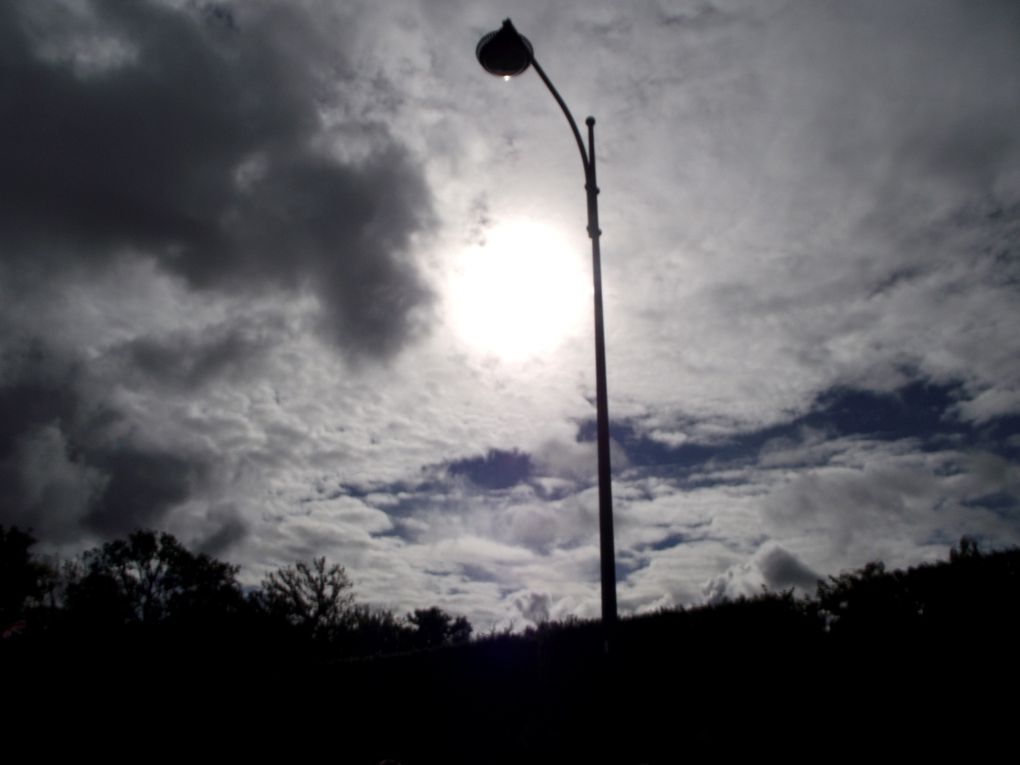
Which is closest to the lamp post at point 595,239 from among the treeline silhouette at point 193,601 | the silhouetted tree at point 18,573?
the treeline silhouette at point 193,601

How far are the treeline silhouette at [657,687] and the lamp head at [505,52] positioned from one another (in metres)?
7.26

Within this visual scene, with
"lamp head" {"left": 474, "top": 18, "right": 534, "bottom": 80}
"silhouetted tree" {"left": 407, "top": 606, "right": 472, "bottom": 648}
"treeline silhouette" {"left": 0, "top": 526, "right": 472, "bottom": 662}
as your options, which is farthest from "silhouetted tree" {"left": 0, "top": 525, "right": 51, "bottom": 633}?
"lamp head" {"left": 474, "top": 18, "right": 534, "bottom": 80}

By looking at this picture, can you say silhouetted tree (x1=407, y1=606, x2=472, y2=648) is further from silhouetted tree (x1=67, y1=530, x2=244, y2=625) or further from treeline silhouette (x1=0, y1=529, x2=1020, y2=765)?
treeline silhouette (x1=0, y1=529, x2=1020, y2=765)

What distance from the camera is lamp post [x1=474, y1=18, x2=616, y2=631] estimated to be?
19.4ft

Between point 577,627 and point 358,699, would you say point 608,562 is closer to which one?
point 577,627

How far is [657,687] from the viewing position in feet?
25.6

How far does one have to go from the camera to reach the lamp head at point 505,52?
7551 mm

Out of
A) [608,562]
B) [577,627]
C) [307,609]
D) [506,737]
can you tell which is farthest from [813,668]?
[307,609]

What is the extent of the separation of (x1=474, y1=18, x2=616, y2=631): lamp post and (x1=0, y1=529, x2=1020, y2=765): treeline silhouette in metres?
0.71

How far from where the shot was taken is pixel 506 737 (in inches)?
376

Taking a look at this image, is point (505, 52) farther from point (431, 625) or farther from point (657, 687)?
point (431, 625)

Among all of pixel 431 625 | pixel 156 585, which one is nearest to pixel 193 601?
pixel 156 585

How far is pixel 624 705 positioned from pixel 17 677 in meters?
20.1

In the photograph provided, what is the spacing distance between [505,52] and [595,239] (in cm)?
288
